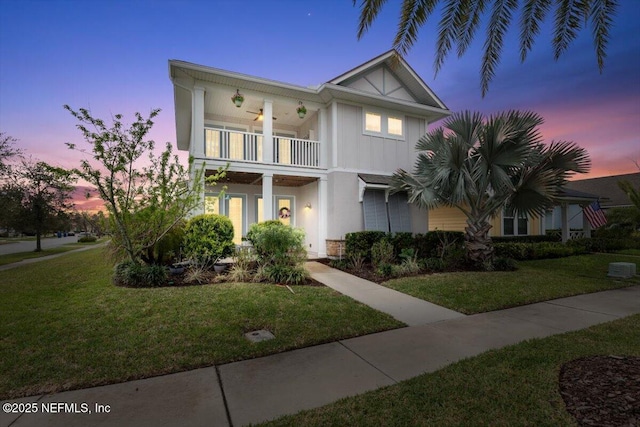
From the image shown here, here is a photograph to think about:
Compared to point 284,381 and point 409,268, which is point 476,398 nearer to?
point 284,381

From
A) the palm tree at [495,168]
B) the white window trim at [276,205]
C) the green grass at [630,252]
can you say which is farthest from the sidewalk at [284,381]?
the green grass at [630,252]

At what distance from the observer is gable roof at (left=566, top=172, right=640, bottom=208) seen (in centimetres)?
2629

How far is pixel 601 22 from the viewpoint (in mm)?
3975

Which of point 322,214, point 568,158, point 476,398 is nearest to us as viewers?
point 476,398

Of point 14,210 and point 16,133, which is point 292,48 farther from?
point 14,210

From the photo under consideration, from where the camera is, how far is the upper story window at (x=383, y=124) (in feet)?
42.7

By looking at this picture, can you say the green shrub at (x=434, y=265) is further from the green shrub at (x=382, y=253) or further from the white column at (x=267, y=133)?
the white column at (x=267, y=133)

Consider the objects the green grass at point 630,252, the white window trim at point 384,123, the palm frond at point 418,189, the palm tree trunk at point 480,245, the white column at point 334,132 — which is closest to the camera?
the palm tree trunk at point 480,245

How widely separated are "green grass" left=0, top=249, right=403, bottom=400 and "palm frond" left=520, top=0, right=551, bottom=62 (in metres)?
4.96

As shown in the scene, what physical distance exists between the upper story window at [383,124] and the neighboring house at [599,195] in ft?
51.7

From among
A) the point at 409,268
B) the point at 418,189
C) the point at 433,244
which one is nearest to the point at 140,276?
the point at 409,268

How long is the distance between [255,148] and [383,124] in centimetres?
585

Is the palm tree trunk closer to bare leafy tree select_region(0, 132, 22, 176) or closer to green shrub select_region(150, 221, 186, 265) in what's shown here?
green shrub select_region(150, 221, 186, 265)

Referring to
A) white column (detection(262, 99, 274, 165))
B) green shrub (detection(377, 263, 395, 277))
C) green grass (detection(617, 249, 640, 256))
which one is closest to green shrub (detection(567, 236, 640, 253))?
green grass (detection(617, 249, 640, 256))
